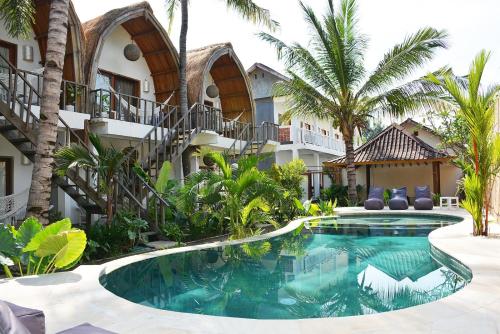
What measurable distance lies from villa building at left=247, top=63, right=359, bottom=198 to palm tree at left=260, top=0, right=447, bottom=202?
353cm

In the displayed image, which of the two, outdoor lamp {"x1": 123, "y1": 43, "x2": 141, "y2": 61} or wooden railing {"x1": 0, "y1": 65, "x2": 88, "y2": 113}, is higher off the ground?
outdoor lamp {"x1": 123, "y1": 43, "x2": 141, "y2": 61}

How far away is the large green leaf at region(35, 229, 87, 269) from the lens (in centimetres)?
580

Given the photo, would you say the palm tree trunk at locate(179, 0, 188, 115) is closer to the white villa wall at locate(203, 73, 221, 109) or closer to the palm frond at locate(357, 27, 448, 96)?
the white villa wall at locate(203, 73, 221, 109)

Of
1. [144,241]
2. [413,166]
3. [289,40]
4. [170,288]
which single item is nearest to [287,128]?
[289,40]

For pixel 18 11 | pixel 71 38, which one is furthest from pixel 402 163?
pixel 18 11

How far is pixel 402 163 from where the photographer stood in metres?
21.0

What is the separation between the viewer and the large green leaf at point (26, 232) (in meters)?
6.05

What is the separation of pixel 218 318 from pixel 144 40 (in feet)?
44.6

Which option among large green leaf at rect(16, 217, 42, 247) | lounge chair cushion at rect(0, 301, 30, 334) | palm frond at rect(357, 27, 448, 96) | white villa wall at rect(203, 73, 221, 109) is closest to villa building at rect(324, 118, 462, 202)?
palm frond at rect(357, 27, 448, 96)

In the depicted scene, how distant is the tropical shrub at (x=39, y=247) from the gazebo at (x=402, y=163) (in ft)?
55.6

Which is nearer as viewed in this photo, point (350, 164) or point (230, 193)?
point (230, 193)

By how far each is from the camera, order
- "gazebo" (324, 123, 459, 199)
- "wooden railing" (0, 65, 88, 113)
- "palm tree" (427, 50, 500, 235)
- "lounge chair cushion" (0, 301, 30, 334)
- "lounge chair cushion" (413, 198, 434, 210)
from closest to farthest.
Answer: "lounge chair cushion" (0, 301, 30, 334) → "palm tree" (427, 50, 500, 235) → "wooden railing" (0, 65, 88, 113) → "lounge chair cushion" (413, 198, 434, 210) → "gazebo" (324, 123, 459, 199)

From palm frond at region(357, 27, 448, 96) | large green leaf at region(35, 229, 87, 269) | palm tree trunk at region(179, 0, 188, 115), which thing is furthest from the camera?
palm frond at region(357, 27, 448, 96)

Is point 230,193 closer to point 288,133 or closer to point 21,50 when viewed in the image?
point 21,50
